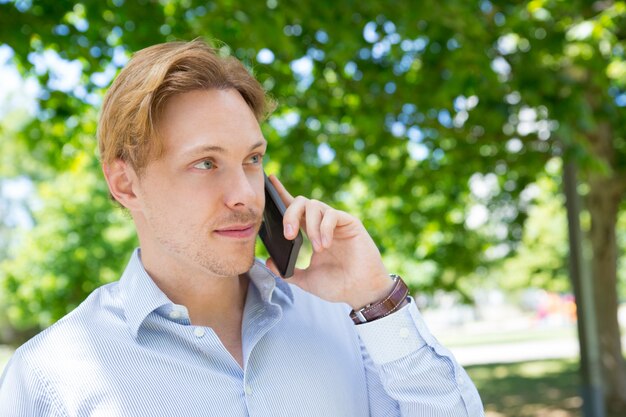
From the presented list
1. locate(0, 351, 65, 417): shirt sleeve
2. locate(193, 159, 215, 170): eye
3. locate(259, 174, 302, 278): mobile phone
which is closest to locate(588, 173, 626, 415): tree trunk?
locate(259, 174, 302, 278): mobile phone

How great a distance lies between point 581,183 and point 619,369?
3.04m

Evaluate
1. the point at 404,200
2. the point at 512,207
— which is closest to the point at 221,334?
the point at 404,200

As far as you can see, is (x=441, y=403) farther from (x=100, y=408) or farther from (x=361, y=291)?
(x=100, y=408)

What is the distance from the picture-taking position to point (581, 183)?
12.7 metres

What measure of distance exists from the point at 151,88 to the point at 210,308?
59 centimetres

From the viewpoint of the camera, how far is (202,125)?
1933mm

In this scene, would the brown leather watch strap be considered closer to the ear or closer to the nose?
the nose

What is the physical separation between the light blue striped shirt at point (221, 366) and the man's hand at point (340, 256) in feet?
0.34

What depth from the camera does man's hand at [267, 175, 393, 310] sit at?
2035mm

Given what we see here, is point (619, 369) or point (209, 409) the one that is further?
point (619, 369)

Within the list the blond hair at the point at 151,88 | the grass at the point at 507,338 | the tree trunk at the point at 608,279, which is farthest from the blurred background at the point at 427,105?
the grass at the point at 507,338

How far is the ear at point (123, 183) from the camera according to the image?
81.7 inches

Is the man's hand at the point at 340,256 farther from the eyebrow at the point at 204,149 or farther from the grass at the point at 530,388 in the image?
the grass at the point at 530,388

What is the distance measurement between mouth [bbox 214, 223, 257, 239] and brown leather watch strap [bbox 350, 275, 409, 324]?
0.34 meters
